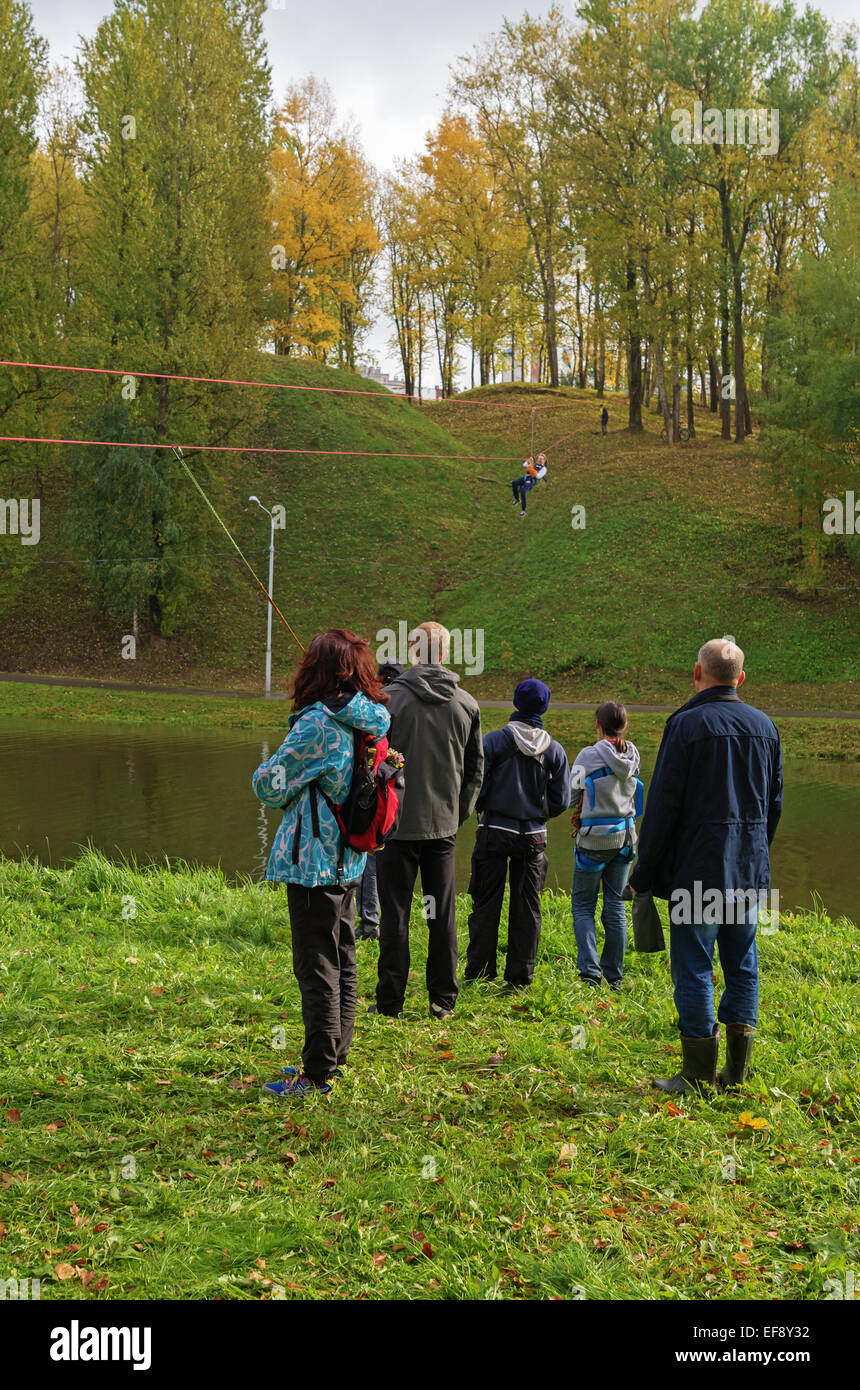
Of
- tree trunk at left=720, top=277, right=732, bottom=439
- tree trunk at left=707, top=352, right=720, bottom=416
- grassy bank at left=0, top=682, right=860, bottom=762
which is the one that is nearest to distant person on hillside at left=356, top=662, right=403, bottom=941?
grassy bank at left=0, top=682, right=860, bottom=762

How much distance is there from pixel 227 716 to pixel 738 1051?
2230 cm

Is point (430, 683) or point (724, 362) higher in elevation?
point (724, 362)

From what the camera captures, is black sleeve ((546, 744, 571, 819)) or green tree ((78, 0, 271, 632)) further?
green tree ((78, 0, 271, 632))

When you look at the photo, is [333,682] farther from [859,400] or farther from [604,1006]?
[859,400]

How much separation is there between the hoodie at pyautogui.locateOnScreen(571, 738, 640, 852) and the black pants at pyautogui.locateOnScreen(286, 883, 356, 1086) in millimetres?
2522

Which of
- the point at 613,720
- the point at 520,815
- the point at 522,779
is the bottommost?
the point at 520,815

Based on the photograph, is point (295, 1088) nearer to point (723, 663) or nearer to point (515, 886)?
point (515, 886)

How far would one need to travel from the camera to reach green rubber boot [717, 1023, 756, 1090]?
5.04 metres

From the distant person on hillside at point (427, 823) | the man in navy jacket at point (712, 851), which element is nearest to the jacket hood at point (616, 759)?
the distant person on hillside at point (427, 823)

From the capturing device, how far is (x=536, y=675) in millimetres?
31000

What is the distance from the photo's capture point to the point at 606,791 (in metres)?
7.00

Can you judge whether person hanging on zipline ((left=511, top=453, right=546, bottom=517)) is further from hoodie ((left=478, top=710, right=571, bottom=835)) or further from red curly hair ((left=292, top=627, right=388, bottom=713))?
red curly hair ((left=292, top=627, right=388, bottom=713))

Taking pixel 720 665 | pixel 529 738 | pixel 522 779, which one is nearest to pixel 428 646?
pixel 529 738
